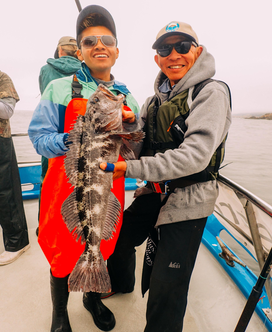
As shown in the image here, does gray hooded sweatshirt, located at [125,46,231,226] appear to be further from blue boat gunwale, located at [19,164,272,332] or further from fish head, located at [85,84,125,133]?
blue boat gunwale, located at [19,164,272,332]

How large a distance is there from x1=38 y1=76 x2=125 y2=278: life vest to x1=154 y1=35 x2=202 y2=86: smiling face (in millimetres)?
913

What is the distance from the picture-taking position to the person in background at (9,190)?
2.89 metres

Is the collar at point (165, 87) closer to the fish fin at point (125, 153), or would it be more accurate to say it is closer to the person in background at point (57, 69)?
the fish fin at point (125, 153)

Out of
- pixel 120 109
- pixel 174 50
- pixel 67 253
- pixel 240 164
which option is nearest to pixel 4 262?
pixel 67 253

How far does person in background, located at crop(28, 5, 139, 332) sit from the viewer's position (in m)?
1.81

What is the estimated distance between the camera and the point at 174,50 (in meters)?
1.94

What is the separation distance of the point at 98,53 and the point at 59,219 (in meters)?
1.61

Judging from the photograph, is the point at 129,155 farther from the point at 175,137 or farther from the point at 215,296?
the point at 215,296

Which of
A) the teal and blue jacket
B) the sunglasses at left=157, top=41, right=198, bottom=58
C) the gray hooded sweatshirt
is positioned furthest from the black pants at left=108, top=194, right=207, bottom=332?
the sunglasses at left=157, top=41, right=198, bottom=58

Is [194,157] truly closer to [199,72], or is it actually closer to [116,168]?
[116,168]

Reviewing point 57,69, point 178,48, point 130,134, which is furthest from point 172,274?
point 57,69

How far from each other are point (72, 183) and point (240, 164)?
66.0ft

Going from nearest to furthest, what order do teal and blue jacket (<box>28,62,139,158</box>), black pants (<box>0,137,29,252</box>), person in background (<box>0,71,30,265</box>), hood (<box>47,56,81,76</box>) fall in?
teal and blue jacket (<box>28,62,139,158</box>) → person in background (<box>0,71,30,265</box>) → black pants (<box>0,137,29,252</box>) → hood (<box>47,56,81,76</box>)

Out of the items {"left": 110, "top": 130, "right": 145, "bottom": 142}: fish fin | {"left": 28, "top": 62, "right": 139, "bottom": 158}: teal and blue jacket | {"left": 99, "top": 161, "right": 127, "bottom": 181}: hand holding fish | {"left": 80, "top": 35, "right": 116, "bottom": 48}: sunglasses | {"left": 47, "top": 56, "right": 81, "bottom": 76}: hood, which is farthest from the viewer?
{"left": 47, "top": 56, "right": 81, "bottom": 76}: hood
